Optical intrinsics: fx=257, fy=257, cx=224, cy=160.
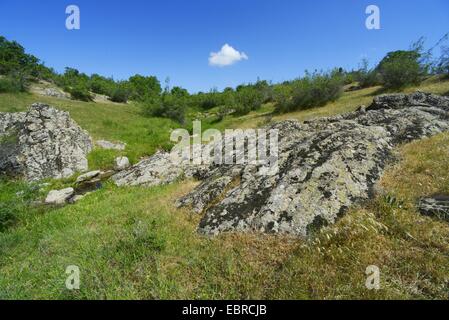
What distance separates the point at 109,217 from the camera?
320 inches

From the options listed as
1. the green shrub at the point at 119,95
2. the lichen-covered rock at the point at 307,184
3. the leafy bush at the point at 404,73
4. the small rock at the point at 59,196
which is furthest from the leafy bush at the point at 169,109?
the lichen-covered rock at the point at 307,184

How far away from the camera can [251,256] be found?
197 inches

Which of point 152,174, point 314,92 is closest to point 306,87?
point 314,92

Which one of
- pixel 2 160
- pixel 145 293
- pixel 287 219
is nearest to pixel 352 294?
pixel 287 219

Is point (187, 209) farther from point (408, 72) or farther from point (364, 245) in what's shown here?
point (408, 72)

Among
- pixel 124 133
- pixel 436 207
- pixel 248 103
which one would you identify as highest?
pixel 248 103

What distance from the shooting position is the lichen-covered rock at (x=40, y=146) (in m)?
A: 14.9

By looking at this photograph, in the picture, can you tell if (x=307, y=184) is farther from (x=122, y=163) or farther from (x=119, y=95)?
(x=119, y=95)

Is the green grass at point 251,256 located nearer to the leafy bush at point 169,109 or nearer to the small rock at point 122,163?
the small rock at point 122,163

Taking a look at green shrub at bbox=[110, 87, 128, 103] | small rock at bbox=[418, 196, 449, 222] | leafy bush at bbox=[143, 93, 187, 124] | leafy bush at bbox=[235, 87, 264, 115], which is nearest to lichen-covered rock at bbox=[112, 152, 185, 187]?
small rock at bbox=[418, 196, 449, 222]

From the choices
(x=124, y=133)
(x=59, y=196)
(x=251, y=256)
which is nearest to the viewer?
(x=251, y=256)

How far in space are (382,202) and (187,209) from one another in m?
5.15

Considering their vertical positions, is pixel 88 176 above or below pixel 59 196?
above

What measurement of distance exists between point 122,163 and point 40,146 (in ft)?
15.9
